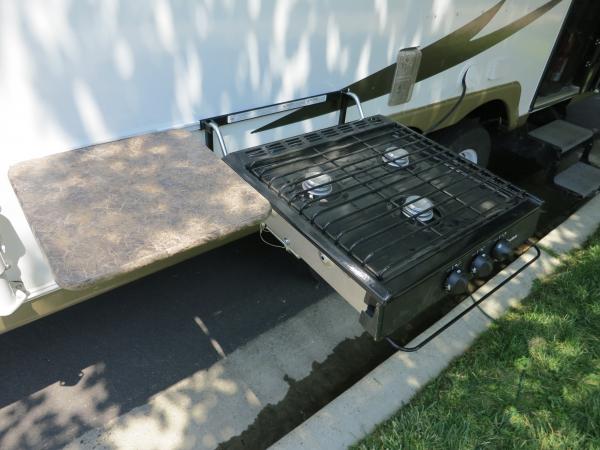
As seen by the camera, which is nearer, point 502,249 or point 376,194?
point 502,249

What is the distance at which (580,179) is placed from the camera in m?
4.18

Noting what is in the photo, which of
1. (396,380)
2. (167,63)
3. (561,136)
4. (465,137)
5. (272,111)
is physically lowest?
(396,380)

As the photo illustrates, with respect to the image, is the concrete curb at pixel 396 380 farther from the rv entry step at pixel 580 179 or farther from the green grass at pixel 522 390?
the rv entry step at pixel 580 179

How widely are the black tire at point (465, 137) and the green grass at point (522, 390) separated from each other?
1244 millimetres

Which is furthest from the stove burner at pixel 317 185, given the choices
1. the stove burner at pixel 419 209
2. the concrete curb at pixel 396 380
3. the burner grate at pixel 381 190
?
the concrete curb at pixel 396 380

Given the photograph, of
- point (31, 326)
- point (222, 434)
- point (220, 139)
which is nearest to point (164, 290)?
point (31, 326)

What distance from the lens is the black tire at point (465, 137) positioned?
3.46 meters

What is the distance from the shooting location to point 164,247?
1309mm

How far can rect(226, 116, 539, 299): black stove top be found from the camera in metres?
1.57

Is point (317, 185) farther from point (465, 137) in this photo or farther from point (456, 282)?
point (465, 137)

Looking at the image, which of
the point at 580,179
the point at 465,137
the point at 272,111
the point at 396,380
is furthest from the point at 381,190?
the point at 580,179

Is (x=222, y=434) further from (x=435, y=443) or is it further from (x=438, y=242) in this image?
(x=438, y=242)

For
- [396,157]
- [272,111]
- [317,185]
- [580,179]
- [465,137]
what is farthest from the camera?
[580,179]

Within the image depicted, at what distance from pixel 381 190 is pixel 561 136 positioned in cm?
325
